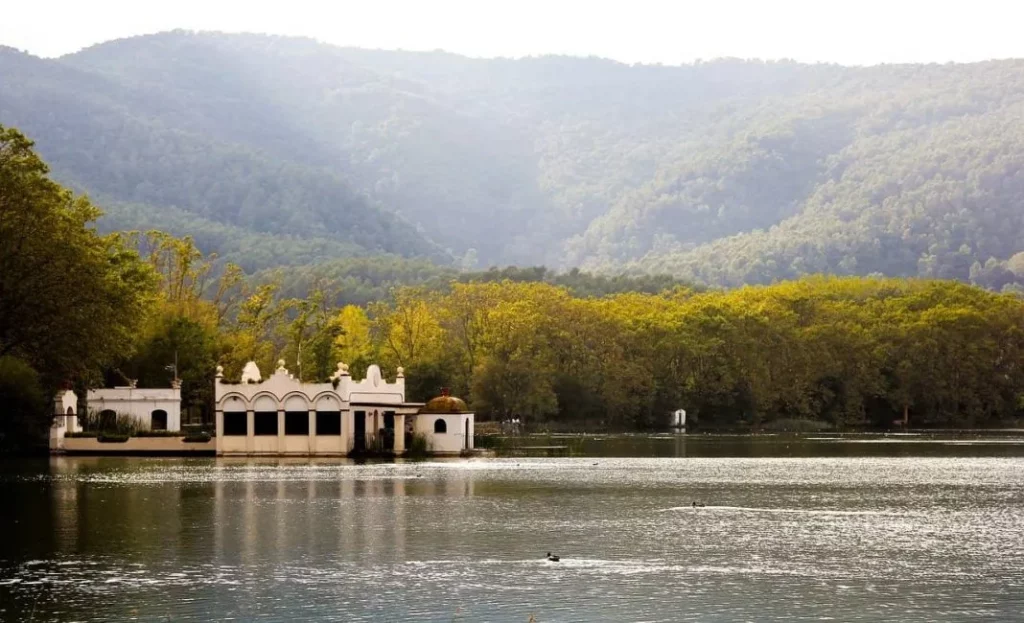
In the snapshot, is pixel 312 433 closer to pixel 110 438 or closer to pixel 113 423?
pixel 110 438

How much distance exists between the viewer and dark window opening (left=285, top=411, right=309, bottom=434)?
253ft

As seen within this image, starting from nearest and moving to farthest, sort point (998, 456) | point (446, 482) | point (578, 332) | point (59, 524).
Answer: point (59, 524) → point (446, 482) → point (998, 456) → point (578, 332)

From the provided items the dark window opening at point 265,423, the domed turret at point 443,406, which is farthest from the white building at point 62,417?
the domed turret at point 443,406

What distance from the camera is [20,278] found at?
7200cm

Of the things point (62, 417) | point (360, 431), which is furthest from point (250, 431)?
point (62, 417)

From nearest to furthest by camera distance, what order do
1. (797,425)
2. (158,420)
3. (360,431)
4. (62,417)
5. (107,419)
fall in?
(62,417), (360,431), (107,419), (158,420), (797,425)

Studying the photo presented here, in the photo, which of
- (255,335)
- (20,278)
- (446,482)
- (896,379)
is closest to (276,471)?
(446,482)

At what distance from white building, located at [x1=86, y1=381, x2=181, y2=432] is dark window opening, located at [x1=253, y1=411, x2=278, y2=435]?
315 inches

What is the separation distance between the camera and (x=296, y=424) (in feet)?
253

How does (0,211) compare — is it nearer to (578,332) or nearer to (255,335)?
(255,335)

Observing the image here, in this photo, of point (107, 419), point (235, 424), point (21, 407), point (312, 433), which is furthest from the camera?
point (107, 419)

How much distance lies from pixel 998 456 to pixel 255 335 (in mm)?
52714

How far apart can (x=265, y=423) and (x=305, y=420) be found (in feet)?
6.36

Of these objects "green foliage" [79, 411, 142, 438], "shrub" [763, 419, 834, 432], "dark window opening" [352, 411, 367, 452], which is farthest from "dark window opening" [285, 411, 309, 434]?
"shrub" [763, 419, 834, 432]
